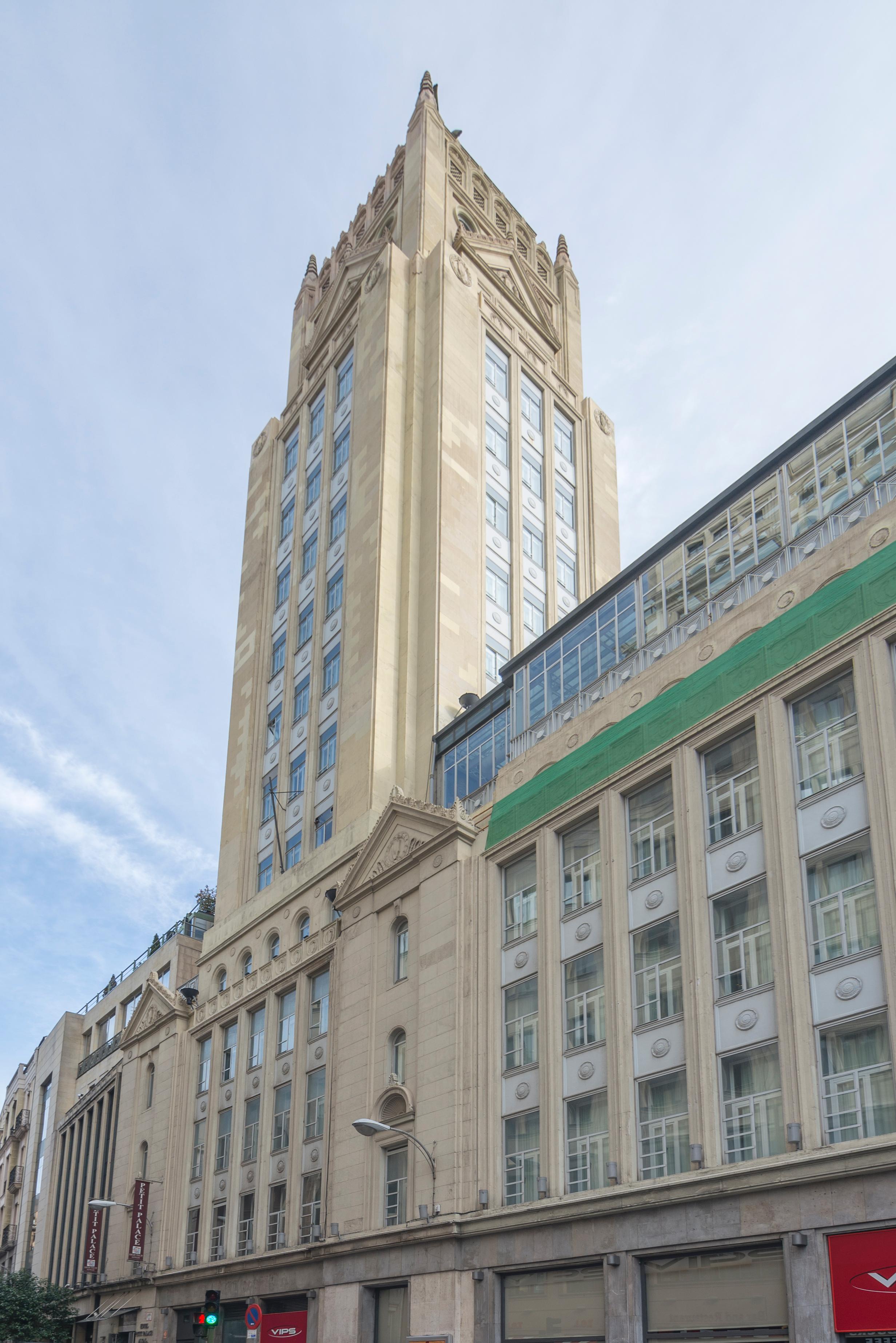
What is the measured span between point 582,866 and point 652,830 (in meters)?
2.67

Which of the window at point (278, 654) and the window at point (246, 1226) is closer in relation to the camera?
Result: the window at point (246, 1226)

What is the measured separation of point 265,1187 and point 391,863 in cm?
1251

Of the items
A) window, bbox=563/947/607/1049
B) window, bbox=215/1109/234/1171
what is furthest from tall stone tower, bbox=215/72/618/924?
window, bbox=563/947/607/1049

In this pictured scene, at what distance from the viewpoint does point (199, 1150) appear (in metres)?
47.9

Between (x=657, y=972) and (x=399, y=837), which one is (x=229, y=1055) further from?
(x=657, y=972)

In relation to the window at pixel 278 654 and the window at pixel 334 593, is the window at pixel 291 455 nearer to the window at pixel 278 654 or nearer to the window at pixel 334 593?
the window at pixel 278 654

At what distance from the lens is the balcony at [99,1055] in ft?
213

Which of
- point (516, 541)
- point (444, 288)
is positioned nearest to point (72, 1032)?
point (516, 541)

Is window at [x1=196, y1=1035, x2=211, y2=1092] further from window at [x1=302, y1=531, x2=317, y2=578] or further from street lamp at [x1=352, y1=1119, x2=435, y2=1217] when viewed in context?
window at [x1=302, y1=531, x2=317, y2=578]

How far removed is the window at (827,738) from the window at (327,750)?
995 inches

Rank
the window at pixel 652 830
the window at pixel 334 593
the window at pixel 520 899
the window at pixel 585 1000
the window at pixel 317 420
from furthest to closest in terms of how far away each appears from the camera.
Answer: the window at pixel 317 420, the window at pixel 334 593, the window at pixel 520 899, the window at pixel 585 1000, the window at pixel 652 830

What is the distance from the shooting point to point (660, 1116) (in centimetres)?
2708

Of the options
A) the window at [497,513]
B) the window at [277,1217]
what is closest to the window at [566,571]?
the window at [497,513]

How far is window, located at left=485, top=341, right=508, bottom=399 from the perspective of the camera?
6053cm
